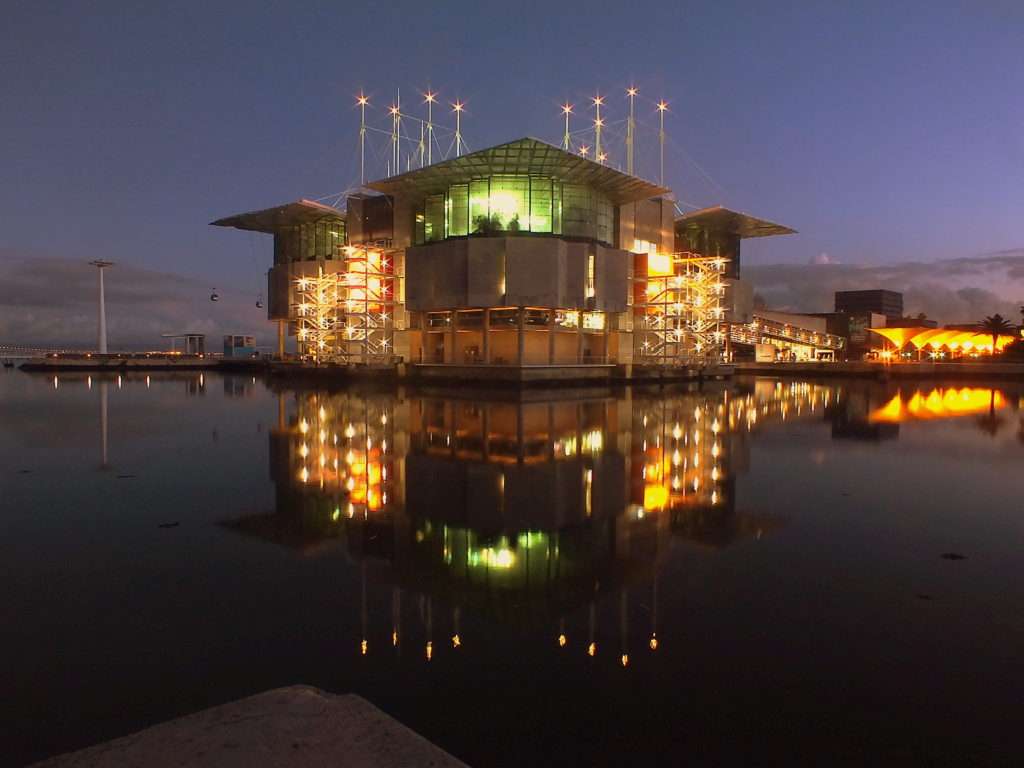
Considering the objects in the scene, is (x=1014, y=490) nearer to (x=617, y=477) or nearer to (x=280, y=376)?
(x=617, y=477)

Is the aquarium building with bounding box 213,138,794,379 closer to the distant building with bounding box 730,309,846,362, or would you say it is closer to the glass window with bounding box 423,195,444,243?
the glass window with bounding box 423,195,444,243

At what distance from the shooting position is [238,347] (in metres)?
94.7

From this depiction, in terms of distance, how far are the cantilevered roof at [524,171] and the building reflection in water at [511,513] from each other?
32.0 m

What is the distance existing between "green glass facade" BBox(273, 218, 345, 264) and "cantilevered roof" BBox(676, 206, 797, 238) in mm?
35068

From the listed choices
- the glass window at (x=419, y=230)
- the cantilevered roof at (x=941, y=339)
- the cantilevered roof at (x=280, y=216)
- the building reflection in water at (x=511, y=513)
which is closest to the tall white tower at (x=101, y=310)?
the cantilevered roof at (x=280, y=216)

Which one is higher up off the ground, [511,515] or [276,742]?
[276,742]

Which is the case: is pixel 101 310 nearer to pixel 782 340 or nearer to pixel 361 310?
pixel 361 310

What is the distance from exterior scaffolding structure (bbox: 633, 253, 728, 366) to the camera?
56.6m

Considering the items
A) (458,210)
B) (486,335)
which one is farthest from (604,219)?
(486,335)

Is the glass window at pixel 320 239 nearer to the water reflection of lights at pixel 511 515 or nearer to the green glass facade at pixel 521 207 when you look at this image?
the green glass facade at pixel 521 207

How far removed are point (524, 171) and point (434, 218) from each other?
8.92 meters

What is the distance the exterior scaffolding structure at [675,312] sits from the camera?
186 feet

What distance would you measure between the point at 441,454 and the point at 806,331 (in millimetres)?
98205

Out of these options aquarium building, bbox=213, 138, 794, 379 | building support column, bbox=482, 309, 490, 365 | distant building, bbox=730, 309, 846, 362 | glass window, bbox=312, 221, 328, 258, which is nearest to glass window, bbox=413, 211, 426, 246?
aquarium building, bbox=213, 138, 794, 379
